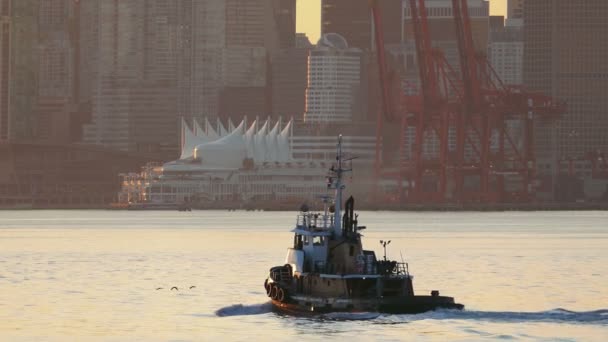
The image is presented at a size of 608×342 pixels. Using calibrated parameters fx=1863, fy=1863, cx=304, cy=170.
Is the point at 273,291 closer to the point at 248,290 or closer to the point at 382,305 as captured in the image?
the point at 382,305

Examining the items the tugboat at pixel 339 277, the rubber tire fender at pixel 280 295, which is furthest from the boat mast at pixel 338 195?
the rubber tire fender at pixel 280 295

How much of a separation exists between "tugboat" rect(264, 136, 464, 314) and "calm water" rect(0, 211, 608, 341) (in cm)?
58

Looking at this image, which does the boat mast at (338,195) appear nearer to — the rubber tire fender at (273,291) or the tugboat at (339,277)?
the tugboat at (339,277)

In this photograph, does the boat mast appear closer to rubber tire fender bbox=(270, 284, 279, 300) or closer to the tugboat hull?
the tugboat hull

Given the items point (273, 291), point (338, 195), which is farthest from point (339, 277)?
point (273, 291)

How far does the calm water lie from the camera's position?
2891 inches

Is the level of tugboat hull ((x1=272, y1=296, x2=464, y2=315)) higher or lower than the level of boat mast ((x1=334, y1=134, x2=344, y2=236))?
lower

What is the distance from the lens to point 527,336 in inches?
2800

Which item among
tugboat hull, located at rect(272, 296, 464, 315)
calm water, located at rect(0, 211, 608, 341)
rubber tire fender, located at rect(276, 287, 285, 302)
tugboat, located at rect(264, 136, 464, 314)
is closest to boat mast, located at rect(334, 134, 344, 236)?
tugboat, located at rect(264, 136, 464, 314)

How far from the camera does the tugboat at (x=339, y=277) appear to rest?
74.9 m

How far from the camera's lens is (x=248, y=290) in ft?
303

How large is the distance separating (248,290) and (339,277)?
18129mm

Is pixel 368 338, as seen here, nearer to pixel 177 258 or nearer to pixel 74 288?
pixel 74 288

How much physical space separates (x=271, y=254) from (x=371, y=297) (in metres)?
52.7
